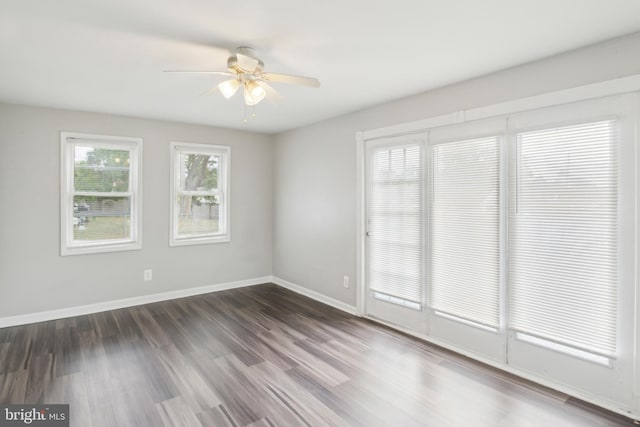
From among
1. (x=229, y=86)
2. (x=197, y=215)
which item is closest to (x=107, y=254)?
(x=197, y=215)

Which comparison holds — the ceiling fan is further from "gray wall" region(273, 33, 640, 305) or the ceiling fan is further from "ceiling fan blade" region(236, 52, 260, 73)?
"gray wall" region(273, 33, 640, 305)

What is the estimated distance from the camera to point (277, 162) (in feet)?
17.8

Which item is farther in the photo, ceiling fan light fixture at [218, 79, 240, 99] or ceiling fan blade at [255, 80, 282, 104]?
ceiling fan blade at [255, 80, 282, 104]

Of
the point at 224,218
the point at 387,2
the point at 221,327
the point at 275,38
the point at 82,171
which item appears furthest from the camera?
the point at 224,218

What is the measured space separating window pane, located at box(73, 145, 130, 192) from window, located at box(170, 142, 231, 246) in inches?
22.9

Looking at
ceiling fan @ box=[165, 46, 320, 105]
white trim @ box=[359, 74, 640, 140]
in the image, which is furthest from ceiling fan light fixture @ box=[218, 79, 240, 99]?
white trim @ box=[359, 74, 640, 140]

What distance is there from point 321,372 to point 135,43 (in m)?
2.71

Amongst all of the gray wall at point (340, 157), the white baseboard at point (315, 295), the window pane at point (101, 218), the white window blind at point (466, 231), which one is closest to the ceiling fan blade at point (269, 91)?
the gray wall at point (340, 157)

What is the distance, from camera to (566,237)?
2377mm

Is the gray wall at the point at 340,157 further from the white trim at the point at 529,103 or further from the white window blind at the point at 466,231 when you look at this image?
the white window blind at the point at 466,231

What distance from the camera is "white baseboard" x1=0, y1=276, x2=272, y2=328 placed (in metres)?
3.65

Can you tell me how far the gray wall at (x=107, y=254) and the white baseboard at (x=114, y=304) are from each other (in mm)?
61

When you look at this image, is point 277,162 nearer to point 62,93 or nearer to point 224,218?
point 224,218

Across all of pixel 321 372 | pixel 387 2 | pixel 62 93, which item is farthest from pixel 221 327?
pixel 387 2
